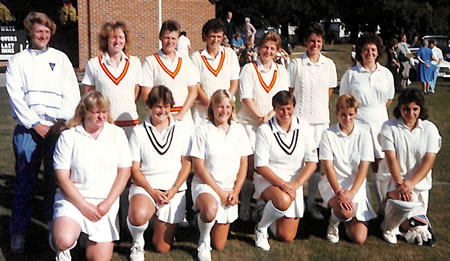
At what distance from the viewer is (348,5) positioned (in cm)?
5091

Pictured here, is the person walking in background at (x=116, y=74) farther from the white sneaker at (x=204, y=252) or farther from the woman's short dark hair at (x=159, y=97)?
the white sneaker at (x=204, y=252)

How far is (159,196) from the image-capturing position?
4.80 m

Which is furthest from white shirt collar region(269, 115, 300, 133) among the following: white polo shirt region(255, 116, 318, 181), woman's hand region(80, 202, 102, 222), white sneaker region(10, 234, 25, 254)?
white sneaker region(10, 234, 25, 254)

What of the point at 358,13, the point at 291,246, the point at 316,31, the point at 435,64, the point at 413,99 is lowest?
the point at 291,246

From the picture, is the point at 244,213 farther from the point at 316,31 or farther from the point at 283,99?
the point at 316,31

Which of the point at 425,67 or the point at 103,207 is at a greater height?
the point at 425,67

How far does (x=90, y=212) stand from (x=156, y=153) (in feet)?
2.76

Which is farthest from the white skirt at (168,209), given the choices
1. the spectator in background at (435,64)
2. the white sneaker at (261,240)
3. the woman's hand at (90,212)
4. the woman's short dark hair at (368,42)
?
the spectator in background at (435,64)

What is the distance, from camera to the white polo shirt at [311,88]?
585 cm

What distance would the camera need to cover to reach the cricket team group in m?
4.50

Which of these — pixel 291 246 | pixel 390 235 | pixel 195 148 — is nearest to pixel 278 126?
pixel 195 148

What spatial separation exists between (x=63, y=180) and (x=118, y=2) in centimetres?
1895

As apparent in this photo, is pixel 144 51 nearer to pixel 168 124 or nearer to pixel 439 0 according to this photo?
pixel 168 124

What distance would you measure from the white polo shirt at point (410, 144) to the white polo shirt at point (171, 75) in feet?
6.60
